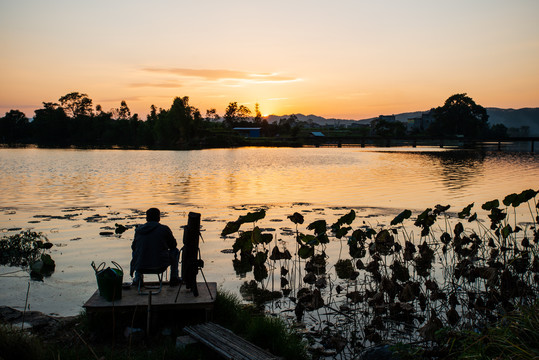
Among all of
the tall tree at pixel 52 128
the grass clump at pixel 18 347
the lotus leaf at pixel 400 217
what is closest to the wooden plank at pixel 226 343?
the grass clump at pixel 18 347

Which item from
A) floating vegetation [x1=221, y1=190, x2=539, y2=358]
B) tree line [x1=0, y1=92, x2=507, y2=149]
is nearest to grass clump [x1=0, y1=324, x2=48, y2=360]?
floating vegetation [x1=221, y1=190, x2=539, y2=358]

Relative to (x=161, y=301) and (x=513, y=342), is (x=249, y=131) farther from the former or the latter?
(x=513, y=342)

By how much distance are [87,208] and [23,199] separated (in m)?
6.45

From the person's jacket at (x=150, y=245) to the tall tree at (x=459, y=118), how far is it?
189 metres

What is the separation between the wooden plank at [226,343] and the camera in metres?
6.41

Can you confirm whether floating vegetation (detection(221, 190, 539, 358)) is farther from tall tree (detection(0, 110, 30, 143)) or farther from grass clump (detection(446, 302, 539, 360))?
tall tree (detection(0, 110, 30, 143))

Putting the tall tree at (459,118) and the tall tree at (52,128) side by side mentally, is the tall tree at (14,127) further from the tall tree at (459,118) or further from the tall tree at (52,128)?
the tall tree at (459,118)

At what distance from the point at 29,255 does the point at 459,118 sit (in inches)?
7459

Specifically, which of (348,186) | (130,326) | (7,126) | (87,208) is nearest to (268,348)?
(130,326)

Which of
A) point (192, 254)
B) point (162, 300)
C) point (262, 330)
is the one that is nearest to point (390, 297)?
point (262, 330)

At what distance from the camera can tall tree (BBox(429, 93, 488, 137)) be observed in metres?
180

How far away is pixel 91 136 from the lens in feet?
580

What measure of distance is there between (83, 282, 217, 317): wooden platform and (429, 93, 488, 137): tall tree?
18929 centimetres

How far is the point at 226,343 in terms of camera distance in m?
6.78
